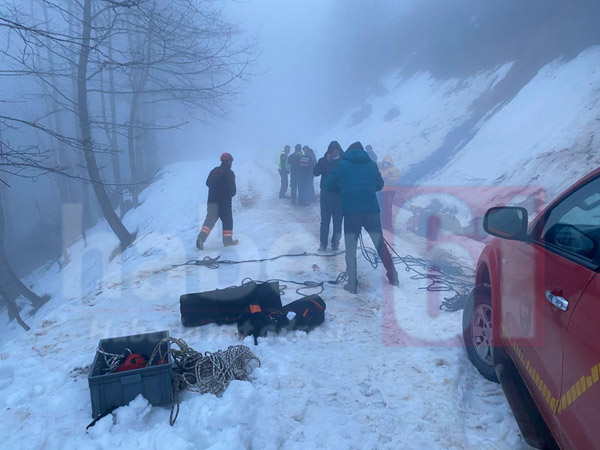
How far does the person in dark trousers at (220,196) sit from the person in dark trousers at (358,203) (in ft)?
10.6

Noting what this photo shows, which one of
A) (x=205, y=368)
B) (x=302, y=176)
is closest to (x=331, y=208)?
(x=205, y=368)

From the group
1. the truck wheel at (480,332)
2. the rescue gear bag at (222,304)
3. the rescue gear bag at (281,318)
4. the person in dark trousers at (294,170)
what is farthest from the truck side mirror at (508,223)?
the person in dark trousers at (294,170)

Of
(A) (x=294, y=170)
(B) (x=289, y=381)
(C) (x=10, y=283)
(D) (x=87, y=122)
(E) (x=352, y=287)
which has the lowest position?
(C) (x=10, y=283)

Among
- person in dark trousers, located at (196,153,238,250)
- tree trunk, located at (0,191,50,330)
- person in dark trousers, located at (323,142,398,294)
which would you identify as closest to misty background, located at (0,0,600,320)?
tree trunk, located at (0,191,50,330)

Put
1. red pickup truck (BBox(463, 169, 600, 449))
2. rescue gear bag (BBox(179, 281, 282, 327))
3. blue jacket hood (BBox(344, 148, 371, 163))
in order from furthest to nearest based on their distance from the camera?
1. blue jacket hood (BBox(344, 148, 371, 163))
2. rescue gear bag (BBox(179, 281, 282, 327))
3. red pickup truck (BBox(463, 169, 600, 449))

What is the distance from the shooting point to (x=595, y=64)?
1108 centimetres

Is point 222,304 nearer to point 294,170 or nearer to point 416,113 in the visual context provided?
point 294,170

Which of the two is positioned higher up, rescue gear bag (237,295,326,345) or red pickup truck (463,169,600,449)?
red pickup truck (463,169,600,449)

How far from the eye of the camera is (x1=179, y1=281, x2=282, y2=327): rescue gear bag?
457cm

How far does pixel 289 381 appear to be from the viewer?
3.53 m

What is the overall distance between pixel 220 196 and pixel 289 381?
5.41 m

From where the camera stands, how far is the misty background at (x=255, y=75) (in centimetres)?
1047

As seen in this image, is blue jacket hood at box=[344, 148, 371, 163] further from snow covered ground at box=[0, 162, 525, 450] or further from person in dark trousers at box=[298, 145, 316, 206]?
person in dark trousers at box=[298, 145, 316, 206]

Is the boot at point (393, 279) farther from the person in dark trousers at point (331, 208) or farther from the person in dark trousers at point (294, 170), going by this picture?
the person in dark trousers at point (294, 170)
